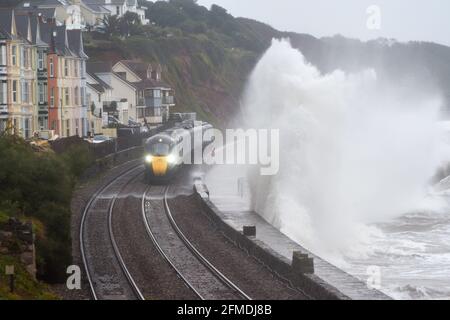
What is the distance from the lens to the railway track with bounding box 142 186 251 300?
2039 cm

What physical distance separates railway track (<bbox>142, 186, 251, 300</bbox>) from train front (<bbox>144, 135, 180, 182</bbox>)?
5.22 meters

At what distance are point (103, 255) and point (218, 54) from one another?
111 meters

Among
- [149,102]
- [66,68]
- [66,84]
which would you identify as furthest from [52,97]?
[149,102]

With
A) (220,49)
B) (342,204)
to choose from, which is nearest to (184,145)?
(342,204)

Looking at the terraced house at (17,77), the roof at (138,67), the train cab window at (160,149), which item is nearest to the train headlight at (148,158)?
the train cab window at (160,149)

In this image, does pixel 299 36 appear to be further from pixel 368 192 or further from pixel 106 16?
pixel 368 192

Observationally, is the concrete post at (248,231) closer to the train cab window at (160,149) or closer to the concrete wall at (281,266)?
the concrete wall at (281,266)

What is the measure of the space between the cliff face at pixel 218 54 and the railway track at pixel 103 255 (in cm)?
5590

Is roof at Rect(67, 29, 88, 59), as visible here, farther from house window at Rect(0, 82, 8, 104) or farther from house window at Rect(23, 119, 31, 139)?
house window at Rect(0, 82, 8, 104)

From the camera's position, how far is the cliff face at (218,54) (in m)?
108

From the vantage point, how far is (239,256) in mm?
25156

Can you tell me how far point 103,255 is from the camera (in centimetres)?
2538

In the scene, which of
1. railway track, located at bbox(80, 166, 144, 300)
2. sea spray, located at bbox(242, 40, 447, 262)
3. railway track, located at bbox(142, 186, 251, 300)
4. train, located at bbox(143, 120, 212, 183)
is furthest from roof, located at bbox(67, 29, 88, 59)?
railway track, located at bbox(142, 186, 251, 300)

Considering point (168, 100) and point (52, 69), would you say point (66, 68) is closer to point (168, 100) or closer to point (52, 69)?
point (52, 69)
